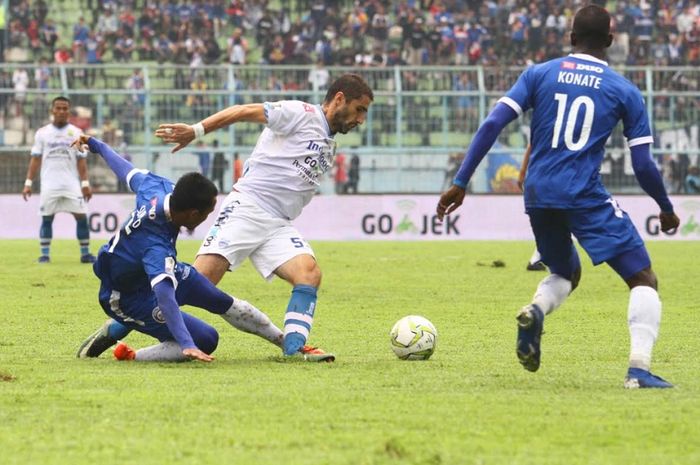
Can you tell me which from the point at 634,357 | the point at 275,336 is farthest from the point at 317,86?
the point at 634,357

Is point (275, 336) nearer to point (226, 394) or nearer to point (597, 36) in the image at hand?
point (226, 394)

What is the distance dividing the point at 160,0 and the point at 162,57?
224 cm

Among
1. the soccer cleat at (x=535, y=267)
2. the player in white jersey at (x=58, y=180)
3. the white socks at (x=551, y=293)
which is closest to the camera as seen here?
the white socks at (x=551, y=293)

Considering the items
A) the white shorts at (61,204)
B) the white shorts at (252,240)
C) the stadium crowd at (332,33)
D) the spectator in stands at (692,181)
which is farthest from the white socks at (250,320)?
the stadium crowd at (332,33)

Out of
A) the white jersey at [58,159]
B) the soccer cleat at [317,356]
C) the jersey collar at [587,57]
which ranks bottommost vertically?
the white jersey at [58,159]

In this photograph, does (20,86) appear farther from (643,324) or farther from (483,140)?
(643,324)

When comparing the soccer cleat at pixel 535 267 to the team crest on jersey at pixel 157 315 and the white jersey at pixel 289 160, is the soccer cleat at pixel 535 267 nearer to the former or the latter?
the white jersey at pixel 289 160

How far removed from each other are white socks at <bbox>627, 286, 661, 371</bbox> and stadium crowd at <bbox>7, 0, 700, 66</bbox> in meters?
27.0

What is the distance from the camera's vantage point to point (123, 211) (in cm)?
2694

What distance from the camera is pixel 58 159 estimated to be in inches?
779

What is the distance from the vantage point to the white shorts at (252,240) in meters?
9.00

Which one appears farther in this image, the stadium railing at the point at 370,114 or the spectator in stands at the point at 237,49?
the spectator in stands at the point at 237,49

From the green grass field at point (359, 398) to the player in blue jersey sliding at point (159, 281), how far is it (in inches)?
9.2

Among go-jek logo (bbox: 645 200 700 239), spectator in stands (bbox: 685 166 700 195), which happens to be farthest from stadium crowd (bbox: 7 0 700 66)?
go-jek logo (bbox: 645 200 700 239)
